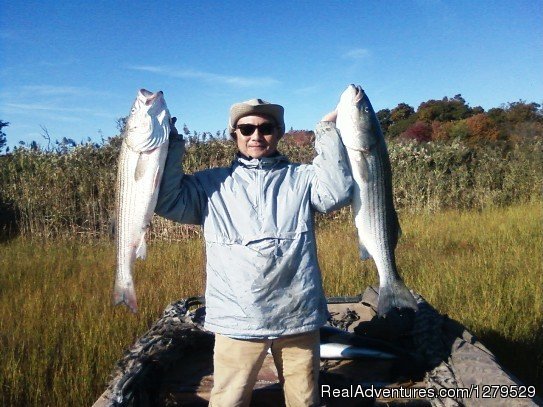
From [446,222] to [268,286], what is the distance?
8013 mm

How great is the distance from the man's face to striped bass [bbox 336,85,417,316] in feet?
1.35

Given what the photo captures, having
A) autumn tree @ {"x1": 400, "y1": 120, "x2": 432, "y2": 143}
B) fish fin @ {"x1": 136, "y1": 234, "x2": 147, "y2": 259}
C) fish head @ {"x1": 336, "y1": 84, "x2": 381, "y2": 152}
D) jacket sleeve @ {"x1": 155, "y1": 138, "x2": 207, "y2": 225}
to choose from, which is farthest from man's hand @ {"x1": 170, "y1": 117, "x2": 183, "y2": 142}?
autumn tree @ {"x1": 400, "y1": 120, "x2": 432, "y2": 143}

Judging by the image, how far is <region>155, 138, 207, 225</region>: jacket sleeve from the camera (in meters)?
2.65

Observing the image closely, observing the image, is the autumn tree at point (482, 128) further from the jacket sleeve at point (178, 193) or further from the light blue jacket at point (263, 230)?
the jacket sleeve at point (178, 193)

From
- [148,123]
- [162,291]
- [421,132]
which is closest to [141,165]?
[148,123]

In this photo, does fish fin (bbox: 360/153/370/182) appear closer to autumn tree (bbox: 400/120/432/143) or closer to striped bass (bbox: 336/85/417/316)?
striped bass (bbox: 336/85/417/316)

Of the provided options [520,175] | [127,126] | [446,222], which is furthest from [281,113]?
[520,175]

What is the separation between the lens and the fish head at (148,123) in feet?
8.52

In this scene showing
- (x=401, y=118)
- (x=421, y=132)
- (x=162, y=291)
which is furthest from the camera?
(x=401, y=118)

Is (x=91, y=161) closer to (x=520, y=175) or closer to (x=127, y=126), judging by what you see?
(x=127, y=126)

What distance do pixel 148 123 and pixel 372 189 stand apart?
1.36 m

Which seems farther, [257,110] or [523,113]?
[523,113]

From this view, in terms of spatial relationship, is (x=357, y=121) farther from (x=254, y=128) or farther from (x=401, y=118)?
(x=401, y=118)

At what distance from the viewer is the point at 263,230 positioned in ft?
8.59
